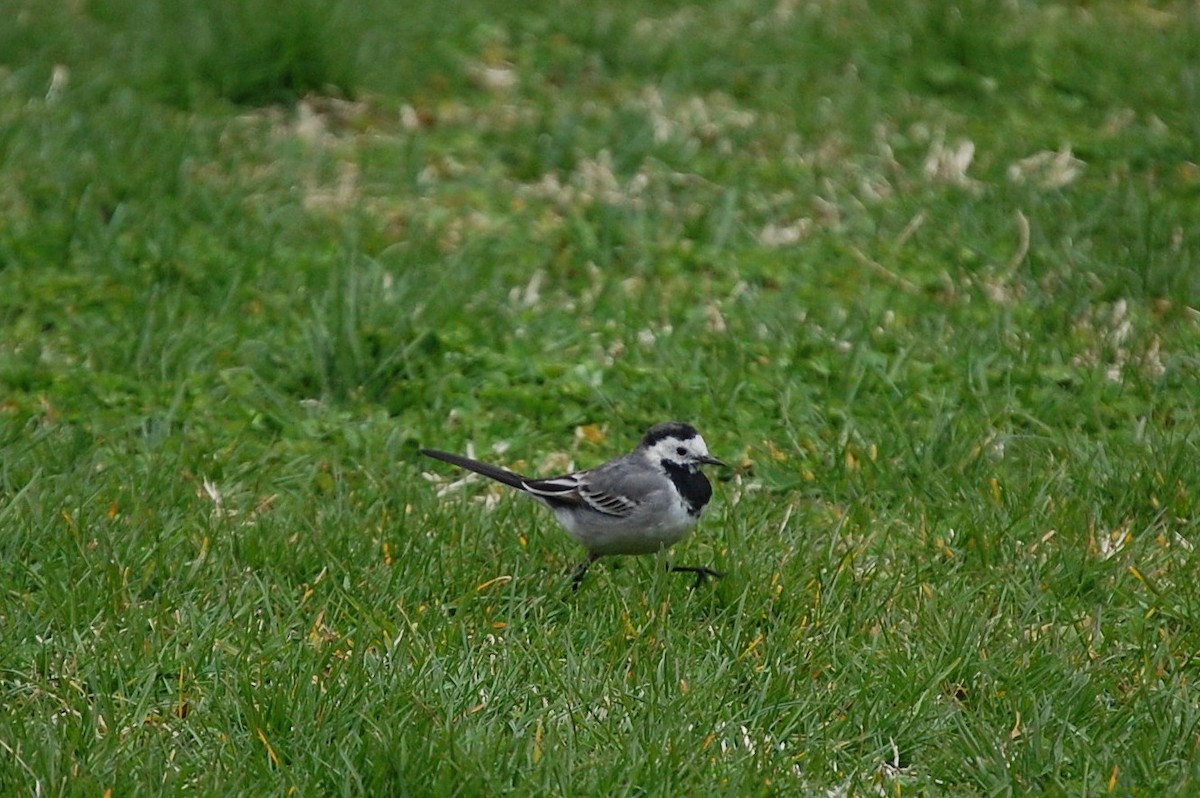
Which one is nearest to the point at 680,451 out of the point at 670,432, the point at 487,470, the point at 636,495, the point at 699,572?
the point at 670,432

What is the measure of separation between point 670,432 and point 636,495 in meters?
0.34

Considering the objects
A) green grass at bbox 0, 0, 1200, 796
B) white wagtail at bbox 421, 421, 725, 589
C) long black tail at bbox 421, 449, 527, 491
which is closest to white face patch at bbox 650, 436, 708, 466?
white wagtail at bbox 421, 421, 725, 589

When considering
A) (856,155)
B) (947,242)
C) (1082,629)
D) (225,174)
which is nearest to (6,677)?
(1082,629)

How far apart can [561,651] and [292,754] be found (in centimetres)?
95

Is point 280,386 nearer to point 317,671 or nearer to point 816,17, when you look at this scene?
point 317,671

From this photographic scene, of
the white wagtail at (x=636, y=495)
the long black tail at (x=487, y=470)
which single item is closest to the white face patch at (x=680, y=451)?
the white wagtail at (x=636, y=495)

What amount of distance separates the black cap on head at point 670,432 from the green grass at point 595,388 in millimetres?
410

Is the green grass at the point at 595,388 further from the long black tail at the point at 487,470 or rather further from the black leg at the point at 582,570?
the long black tail at the point at 487,470

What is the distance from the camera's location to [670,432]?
18.2 ft

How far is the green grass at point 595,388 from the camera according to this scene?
4.43m

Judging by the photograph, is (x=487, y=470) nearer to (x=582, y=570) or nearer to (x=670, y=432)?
(x=582, y=570)

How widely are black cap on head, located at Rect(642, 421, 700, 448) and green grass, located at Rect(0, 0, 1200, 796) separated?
1.34 feet

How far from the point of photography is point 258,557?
528 cm

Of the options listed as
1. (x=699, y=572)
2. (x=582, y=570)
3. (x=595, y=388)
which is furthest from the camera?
(x=595, y=388)
